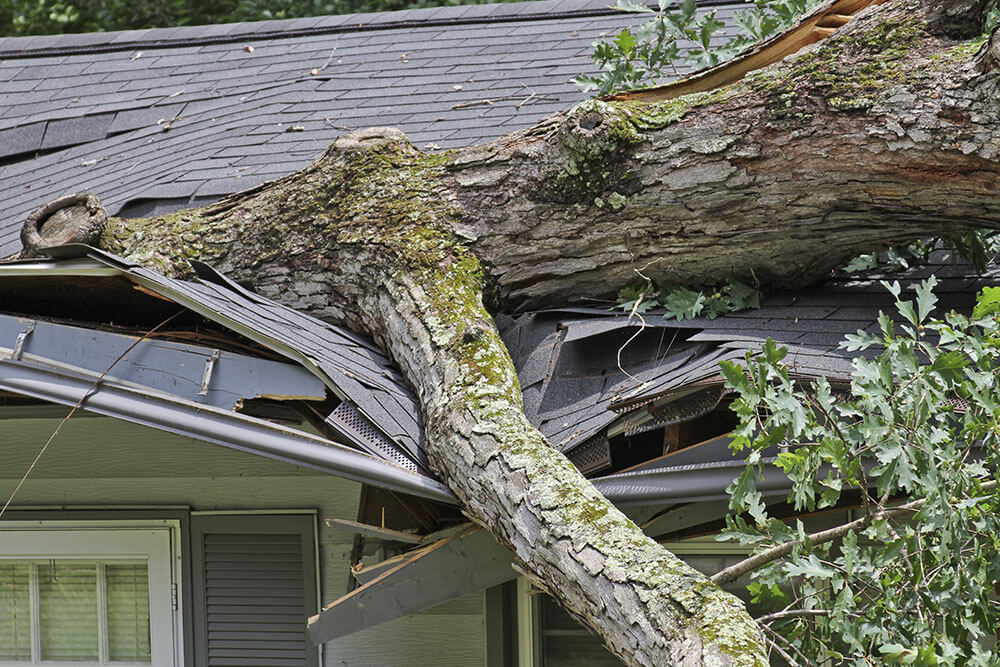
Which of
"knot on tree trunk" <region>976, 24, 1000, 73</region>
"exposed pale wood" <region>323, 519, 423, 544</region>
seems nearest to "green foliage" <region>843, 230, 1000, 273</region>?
"knot on tree trunk" <region>976, 24, 1000, 73</region>

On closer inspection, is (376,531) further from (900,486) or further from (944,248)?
(944,248)

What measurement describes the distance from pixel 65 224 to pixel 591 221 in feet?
6.17

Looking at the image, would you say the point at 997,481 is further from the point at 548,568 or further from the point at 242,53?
the point at 242,53

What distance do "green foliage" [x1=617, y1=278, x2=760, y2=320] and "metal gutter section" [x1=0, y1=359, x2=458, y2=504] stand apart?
0.96 m

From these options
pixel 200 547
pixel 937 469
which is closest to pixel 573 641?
pixel 200 547

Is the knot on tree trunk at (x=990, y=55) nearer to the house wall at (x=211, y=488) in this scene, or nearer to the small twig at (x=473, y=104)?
the house wall at (x=211, y=488)

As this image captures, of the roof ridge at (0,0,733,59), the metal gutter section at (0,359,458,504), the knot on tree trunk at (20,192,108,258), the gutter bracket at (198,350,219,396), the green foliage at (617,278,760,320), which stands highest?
the roof ridge at (0,0,733,59)

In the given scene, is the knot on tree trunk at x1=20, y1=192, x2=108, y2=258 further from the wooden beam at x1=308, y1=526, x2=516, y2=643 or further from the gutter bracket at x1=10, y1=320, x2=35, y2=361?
the wooden beam at x1=308, y1=526, x2=516, y2=643

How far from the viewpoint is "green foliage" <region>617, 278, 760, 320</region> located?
3.43m

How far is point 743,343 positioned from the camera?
3123mm

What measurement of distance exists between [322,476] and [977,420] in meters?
2.56

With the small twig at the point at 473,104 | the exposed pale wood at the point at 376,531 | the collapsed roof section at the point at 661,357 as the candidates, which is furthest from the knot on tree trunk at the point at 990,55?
the small twig at the point at 473,104

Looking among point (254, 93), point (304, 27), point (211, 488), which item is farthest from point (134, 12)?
point (211, 488)

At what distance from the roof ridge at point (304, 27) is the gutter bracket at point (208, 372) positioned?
4.12 m
